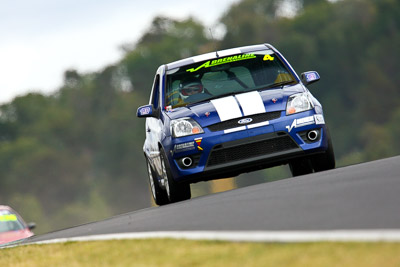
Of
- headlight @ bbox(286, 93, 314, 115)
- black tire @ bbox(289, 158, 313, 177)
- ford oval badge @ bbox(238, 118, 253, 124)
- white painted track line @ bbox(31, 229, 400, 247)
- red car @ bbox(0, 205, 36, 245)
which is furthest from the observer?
red car @ bbox(0, 205, 36, 245)

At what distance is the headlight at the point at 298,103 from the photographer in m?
13.2

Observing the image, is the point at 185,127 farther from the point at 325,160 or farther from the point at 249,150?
the point at 325,160

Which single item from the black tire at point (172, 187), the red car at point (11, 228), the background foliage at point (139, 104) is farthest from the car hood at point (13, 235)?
the background foliage at point (139, 104)

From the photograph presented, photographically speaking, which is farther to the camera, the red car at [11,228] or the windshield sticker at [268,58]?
the red car at [11,228]

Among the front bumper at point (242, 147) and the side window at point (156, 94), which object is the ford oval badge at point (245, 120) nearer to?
the front bumper at point (242, 147)

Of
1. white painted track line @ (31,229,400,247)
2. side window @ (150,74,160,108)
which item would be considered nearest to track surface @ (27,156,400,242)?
white painted track line @ (31,229,400,247)

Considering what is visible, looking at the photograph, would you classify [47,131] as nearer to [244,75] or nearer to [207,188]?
[207,188]

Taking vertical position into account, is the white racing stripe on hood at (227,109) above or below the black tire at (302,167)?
above

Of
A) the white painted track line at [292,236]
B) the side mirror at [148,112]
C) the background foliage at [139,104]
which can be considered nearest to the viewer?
the white painted track line at [292,236]

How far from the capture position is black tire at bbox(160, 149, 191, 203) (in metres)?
13.5

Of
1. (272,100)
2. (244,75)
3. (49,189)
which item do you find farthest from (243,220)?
(49,189)

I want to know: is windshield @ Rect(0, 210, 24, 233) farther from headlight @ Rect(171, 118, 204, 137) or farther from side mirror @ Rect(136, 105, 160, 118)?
headlight @ Rect(171, 118, 204, 137)

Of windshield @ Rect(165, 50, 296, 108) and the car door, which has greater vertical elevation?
windshield @ Rect(165, 50, 296, 108)

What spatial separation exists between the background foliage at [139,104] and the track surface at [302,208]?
9464 centimetres
